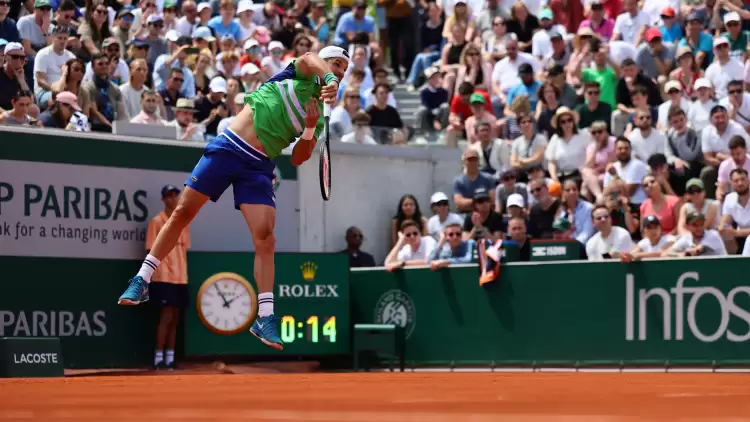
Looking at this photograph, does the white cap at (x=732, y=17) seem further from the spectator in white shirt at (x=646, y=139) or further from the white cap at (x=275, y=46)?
the white cap at (x=275, y=46)

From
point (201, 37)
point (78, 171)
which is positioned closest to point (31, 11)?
point (201, 37)

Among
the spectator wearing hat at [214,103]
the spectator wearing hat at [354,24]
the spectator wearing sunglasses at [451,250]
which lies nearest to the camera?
the spectator wearing sunglasses at [451,250]

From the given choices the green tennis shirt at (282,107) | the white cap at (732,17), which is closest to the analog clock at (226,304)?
the green tennis shirt at (282,107)

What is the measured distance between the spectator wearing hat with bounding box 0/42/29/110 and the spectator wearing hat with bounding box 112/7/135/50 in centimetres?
382

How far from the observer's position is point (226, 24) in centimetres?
2131

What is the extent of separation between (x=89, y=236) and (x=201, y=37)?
213 inches

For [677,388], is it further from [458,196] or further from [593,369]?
[458,196]

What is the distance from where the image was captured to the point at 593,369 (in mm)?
14586

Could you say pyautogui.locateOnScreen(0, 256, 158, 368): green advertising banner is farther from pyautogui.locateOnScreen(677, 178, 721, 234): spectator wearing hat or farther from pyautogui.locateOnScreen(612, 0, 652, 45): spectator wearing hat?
pyautogui.locateOnScreen(612, 0, 652, 45): spectator wearing hat

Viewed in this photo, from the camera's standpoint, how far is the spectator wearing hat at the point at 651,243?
47.1 feet

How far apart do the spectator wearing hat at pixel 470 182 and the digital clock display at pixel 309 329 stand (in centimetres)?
234

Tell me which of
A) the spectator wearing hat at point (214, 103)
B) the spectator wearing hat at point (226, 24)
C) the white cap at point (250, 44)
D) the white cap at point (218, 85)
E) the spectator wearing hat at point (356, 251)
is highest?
the spectator wearing hat at point (226, 24)

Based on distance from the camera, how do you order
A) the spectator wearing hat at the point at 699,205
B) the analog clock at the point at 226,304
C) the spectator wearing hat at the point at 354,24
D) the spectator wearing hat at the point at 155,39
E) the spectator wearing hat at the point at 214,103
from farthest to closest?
the spectator wearing hat at the point at 354,24, the spectator wearing hat at the point at 155,39, the spectator wearing hat at the point at 214,103, the analog clock at the point at 226,304, the spectator wearing hat at the point at 699,205

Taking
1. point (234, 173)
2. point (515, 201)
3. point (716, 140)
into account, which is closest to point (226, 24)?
point (515, 201)
